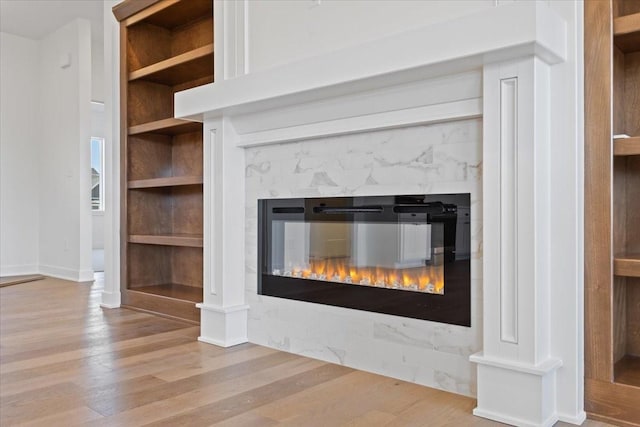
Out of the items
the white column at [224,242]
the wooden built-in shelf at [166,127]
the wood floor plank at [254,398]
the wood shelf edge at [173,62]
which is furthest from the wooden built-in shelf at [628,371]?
the wooden built-in shelf at [166,127]

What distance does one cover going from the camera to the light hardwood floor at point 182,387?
Result: 187 centimetres

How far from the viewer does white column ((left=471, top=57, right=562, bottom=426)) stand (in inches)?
71.4

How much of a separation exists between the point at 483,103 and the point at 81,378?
1.95 meters

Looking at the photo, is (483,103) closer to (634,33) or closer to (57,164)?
(634,33)

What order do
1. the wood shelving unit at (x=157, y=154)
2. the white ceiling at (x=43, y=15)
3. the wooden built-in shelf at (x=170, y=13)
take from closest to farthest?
1. the wooden built-in shelf at (x=170, y=13)
2. the wood shelving unit at (x=157, y=154)
3. the white ceiling at (x=43, y=15)

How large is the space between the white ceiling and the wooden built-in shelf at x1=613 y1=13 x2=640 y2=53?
4.68m

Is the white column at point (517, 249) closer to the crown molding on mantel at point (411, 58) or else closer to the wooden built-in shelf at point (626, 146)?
the crown molding on mantel at point (411, 58)

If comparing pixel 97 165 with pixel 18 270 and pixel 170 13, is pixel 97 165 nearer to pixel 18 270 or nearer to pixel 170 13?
pixel 18 270

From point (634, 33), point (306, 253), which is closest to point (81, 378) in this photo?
point (306, 253)

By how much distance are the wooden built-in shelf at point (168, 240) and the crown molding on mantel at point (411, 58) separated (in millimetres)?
1011

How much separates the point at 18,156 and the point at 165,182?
3361 mm

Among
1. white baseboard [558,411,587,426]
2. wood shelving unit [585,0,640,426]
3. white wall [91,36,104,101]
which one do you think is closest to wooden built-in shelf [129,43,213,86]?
wood shelving unit [585,0,640,426]

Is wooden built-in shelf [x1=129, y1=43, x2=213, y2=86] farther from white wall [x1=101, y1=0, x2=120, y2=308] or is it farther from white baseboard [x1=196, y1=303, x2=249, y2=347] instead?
white baseboard [x1=196, y1=303, x2=249, y2=347]

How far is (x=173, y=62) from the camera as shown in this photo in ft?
11.6
